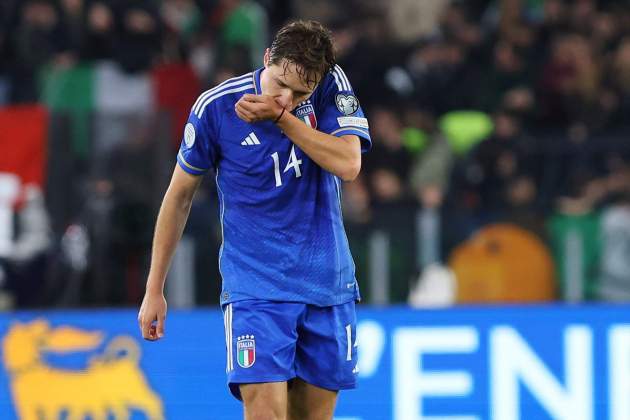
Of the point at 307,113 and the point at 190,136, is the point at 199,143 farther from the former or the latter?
the point at 307,113

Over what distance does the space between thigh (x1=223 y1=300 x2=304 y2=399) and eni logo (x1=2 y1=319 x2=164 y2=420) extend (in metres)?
2.81

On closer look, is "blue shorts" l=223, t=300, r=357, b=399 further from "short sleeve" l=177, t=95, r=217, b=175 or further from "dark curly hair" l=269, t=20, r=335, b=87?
"dark curly hair" l=269, t=20, r=335, b=87

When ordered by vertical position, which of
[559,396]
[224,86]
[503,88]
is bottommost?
[559,396]

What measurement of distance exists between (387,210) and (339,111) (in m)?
3.98

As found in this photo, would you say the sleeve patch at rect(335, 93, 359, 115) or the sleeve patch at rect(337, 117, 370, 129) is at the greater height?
the sleeve patch at rect(335, 93, 359, 115)

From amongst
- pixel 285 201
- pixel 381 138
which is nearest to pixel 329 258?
pixel 285 201

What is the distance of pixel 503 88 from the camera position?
10.7 m

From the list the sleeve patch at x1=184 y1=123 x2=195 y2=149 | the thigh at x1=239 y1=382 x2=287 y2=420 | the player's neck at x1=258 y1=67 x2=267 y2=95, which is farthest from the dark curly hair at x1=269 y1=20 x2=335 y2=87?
the thigh at x1=239 y1=382 x2=287 y2=420

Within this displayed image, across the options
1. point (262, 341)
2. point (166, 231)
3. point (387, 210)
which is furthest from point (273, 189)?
point (387, 210)

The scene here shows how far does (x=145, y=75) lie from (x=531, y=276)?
348 centimetres

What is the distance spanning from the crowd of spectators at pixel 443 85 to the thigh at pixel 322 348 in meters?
3.50

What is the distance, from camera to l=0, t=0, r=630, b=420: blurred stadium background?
24.1 feet

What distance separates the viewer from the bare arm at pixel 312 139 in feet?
14.0

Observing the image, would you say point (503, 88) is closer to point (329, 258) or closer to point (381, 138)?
point (381, 138)
